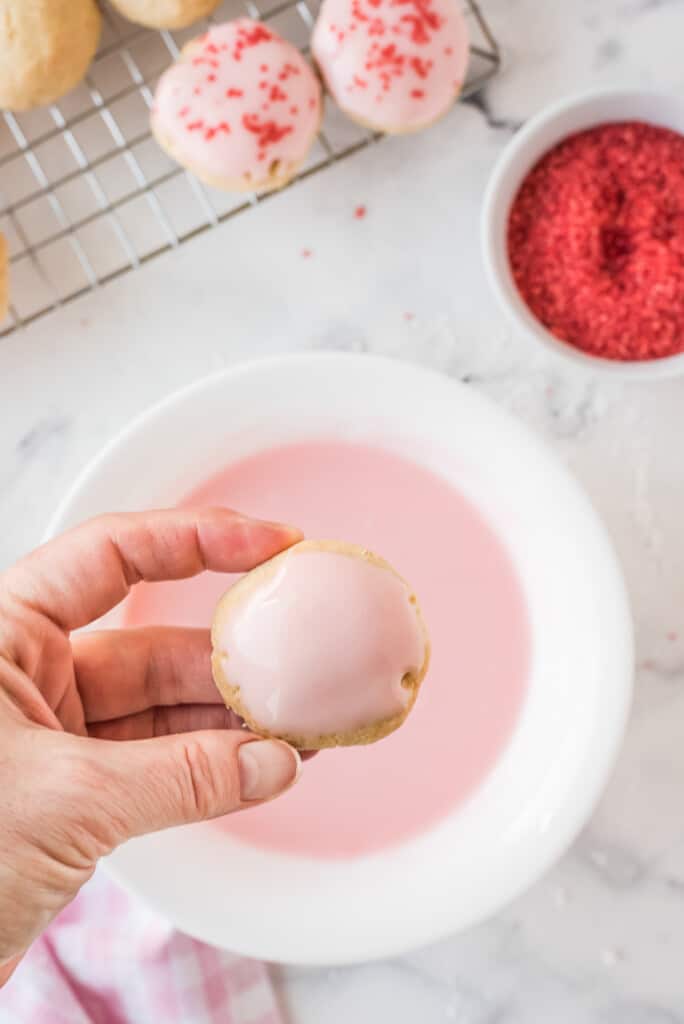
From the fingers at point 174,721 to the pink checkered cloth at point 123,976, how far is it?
0.21 metres

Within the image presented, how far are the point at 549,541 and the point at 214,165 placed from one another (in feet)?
1.38

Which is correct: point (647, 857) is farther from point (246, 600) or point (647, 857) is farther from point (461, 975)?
point (246, 600)

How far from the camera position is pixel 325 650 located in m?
0.74

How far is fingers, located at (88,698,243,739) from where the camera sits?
37.5 inches

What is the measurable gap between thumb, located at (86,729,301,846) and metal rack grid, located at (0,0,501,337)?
1.66 feet

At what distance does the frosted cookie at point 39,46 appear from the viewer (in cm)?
100

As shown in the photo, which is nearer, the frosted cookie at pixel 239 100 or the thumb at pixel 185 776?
the thumb at pixel 185 776

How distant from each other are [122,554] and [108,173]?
0.41 meters

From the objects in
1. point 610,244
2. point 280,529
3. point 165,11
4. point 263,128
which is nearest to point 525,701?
point 280,529

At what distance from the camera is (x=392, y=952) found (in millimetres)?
937

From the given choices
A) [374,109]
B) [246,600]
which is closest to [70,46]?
[374,109]

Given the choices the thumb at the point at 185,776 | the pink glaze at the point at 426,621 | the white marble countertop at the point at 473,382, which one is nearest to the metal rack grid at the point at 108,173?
the white marble countertop at the point at 473,382

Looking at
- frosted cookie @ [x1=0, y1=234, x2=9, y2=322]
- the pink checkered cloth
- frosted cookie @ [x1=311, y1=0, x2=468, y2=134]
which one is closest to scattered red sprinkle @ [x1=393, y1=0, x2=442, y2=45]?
frosted cookie @ [x1=311, y1=0, x2=468, y2=134]

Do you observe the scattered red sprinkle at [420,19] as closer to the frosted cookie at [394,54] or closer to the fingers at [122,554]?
the frosted cookie at [394,54]
